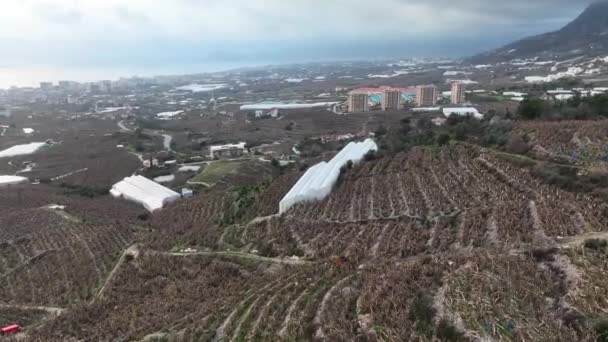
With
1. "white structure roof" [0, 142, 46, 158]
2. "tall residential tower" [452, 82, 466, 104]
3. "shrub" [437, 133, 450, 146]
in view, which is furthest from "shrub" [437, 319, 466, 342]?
"tall residential tower" [452, 82, 466, 104]

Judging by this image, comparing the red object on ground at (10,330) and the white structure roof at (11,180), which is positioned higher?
the red object on ground at (10,330)

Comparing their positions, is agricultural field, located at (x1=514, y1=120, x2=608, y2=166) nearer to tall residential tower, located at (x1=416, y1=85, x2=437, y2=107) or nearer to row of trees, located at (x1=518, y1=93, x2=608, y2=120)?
row of trees, located at (x1=518, y1=93, x2=608, y2=120)

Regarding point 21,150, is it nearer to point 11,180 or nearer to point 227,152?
point 11,180

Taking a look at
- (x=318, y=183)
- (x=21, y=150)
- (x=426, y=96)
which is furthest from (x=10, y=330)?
(x=426, y=96)

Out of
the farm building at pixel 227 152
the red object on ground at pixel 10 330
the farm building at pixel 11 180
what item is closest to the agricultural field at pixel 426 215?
the red object on ground at pixel 10 330

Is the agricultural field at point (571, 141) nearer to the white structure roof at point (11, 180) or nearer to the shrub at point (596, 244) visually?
the shrub at point (596, 244)

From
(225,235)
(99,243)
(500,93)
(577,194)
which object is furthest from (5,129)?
(577,194)
